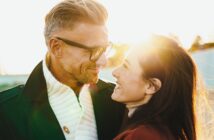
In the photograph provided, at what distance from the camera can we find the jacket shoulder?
9.85 ft

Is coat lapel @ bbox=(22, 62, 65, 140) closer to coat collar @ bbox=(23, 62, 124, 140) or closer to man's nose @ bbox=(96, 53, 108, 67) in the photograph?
coat collar @ bbox=(23, 62, 124, 140)

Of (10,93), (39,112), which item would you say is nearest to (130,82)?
(39,112)

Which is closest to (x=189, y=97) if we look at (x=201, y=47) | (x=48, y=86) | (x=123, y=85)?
(x=123, y=85)

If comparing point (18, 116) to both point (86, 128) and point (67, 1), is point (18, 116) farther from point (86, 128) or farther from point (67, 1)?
point (67, 1)

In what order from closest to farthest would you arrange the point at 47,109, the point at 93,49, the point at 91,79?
the point at 47,109 < the point at 91,79 < the point at 93,49

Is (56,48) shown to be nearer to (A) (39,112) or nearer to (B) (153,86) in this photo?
(A) (39,112)

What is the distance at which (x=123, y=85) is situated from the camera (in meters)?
2.64

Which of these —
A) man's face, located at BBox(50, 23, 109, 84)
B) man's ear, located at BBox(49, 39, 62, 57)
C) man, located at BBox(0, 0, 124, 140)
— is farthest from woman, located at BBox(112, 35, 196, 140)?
man's ear, located at BBox(49, 39, 62, 57)

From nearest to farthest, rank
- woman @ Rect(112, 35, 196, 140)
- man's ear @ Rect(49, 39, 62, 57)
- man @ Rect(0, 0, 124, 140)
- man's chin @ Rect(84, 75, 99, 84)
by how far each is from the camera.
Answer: woman @ Rect(112, 35, 196, 140) < man @ Rect(0, 0, 124, 140) < man's chin @ Rect(84, 75, 99, 84) < man's ear @ Rect(49, 39, 62, 57)

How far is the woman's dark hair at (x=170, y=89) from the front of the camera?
8.33 ft

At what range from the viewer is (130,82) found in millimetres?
2613

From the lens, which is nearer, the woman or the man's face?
the woman

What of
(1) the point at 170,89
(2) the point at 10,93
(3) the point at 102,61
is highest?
(1) the point at 170,89

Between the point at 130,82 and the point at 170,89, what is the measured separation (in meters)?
0.21
